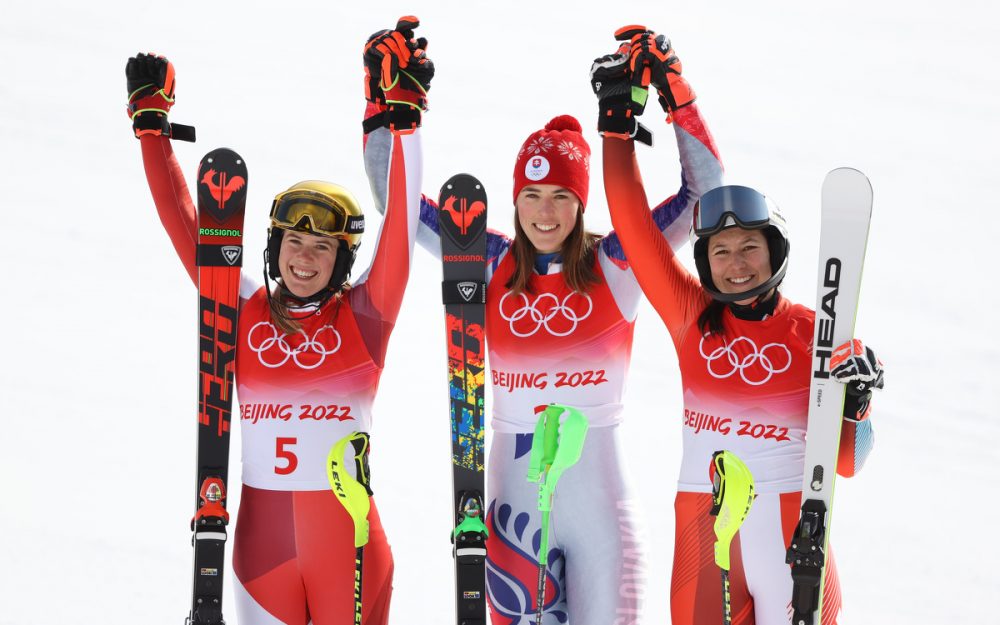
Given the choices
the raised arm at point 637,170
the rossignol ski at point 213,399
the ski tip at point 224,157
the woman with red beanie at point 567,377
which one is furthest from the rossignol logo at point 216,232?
the raised arm at point 637,170

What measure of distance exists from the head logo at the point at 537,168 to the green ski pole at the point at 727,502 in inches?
40.2

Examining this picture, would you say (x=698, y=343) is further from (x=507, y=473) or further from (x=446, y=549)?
(x=446, y=549)

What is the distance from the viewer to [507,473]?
145 inches

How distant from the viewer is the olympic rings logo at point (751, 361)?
10.9ft

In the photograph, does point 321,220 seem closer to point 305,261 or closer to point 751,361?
point 305,261

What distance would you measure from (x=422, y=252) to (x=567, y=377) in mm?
6303

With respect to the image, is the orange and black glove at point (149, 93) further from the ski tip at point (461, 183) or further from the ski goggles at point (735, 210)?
the ski goggles at point (735, 210)

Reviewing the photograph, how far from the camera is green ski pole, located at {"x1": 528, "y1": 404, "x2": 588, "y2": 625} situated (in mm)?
3553

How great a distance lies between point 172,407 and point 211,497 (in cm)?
435

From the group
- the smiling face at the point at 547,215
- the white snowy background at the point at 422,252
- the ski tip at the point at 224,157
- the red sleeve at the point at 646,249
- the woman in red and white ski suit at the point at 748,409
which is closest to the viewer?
the woman in red and white ski suit at the point at 748,409

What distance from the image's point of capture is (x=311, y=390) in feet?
11.7

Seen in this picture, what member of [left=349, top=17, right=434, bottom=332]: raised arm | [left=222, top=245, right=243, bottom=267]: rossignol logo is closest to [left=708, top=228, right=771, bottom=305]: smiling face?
[left=349, top=17, right=434, bottom=332]: raised arm

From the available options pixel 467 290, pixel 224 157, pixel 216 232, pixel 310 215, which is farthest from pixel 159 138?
pixel 467 290

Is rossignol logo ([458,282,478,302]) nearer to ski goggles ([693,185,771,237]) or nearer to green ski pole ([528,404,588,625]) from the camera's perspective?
green ski pole ([528,404,588,625])
